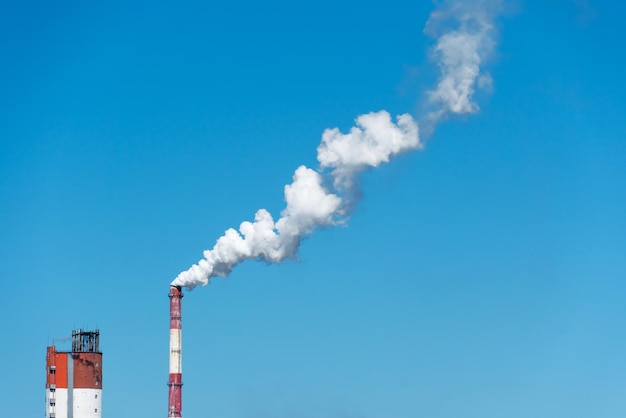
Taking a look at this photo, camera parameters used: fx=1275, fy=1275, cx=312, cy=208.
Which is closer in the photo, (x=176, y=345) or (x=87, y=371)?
(x=176, y=345)

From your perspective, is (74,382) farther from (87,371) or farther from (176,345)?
(176,345)

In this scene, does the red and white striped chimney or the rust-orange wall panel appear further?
the rust-orange wall panel

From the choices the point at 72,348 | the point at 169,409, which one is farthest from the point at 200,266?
the point at 72,348

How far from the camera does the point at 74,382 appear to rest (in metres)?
130

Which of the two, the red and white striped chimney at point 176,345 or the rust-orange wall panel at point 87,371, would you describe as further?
the rust-orange wall panel at point 87,371

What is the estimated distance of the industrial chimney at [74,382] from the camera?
128500mm

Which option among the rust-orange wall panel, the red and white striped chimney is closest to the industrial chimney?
the rust-orange wall panel

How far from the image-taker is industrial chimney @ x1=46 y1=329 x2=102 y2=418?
12850 centimetres

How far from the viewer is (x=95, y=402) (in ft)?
424

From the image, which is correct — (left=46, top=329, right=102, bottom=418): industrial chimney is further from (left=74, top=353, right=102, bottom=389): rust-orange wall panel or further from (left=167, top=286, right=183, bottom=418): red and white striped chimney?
(left=167, top=286, right=183, bottom=418): red and white striped chimney

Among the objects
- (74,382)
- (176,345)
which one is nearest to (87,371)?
(74,382)

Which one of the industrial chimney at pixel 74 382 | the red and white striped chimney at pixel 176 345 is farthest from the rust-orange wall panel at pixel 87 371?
the red and white striped chimney at pixel 176 345

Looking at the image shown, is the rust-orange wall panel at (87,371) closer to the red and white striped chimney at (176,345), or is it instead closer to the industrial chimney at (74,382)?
the industrial chimney at (74,382)

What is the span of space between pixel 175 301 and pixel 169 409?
9.96 metres
